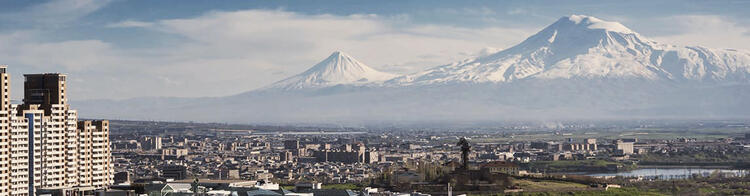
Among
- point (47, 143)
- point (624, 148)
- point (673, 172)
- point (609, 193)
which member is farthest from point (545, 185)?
point (624, 148)

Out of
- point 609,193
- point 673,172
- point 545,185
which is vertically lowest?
point 609,193

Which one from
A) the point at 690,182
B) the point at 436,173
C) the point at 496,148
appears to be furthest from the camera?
the point at 496,148

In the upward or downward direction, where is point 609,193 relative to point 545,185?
downward

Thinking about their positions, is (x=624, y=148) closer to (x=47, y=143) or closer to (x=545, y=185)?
(x=545, y=185)

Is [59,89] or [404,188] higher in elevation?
[59,89]

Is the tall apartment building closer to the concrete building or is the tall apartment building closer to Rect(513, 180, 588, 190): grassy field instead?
Rect(513, 180, 588, 190): grassy field

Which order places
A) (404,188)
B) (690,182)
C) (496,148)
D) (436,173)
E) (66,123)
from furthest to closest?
(496,148), (690,182), (436,173), (404,188), (66,123)

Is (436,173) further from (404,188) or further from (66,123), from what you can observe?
(66,123)

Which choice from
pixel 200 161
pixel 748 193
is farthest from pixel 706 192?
pixel 200 161
